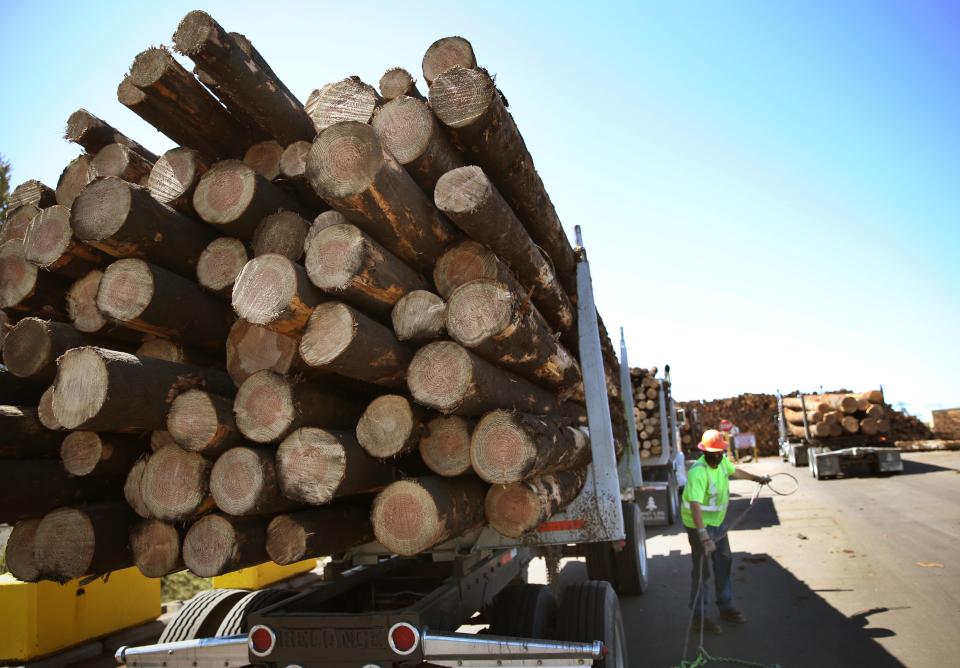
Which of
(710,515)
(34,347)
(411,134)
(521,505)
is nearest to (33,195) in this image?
(34,347)

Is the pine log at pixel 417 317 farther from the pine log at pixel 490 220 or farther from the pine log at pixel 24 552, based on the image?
the pine log at pixel 24 552

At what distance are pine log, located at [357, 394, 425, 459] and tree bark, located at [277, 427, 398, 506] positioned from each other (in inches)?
5.3

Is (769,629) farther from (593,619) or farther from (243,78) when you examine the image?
(243,78)

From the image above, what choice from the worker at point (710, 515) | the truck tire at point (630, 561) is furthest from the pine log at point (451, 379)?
the truck tire at point (630, 561)

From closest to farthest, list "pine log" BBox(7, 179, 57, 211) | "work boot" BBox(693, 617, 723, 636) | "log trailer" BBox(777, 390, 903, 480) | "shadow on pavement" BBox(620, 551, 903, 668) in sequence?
"pine log" BBox(7, 179, 57, 211)
"shadow on pavement" BBox(620, 551, 903, 668)
"work boot" BBox(693, 617, 723, 636)
"log trailer" BBox(777, 390, 903, 480)

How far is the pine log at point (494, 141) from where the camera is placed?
2.98 metres

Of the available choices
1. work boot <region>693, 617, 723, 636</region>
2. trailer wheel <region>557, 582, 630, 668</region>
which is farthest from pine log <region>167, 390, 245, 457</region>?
work boot <region>693, 617, 723, 636</region>

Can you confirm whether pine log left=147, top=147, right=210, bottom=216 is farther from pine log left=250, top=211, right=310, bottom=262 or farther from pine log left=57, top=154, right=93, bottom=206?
pine log left=57, top=154, right=93, bottom=206

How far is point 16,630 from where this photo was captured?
596cm

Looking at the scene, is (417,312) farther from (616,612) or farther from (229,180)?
(616,612)

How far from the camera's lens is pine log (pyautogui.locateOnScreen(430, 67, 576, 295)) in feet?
9.78

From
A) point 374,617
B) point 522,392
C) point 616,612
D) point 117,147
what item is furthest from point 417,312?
point 616,612

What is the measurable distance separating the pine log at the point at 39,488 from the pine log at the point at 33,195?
152 cm

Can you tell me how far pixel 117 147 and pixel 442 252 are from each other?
5.88ft
